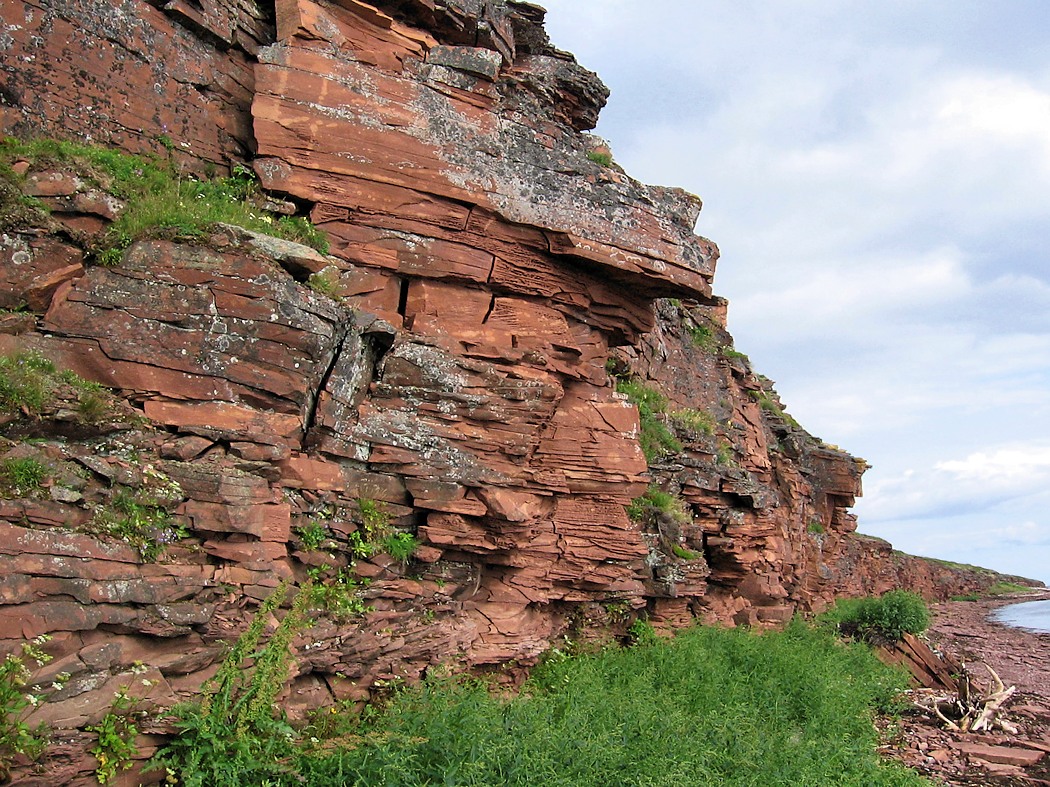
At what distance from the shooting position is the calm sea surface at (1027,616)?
3847 centimetres

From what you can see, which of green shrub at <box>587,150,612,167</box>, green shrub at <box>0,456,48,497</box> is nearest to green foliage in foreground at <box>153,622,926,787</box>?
green shrub at <box>0,456,48,497</box>

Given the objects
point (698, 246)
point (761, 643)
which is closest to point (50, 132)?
point (698, 246)

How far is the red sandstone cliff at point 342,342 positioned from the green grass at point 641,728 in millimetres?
825

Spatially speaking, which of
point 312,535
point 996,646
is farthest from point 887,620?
point 312,535

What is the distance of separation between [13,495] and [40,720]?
1663mm

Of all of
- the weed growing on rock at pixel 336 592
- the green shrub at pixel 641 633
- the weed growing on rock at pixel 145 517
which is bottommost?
the green shrub at pixel 641 633

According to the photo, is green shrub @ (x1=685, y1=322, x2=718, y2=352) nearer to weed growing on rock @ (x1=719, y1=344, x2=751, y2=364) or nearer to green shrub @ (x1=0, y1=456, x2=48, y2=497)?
weed growing on rock @ (x1=719, y1=344, x2=751, y2=364)

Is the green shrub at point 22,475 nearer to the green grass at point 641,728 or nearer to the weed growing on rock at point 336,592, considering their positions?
the weed growing on rock at point 336,592

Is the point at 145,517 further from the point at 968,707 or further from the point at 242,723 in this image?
the point at 968,707

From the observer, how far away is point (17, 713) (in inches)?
203

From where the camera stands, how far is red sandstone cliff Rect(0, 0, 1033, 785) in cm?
648

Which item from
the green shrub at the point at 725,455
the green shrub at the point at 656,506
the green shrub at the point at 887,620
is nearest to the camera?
the green shrub at the point at 656,506

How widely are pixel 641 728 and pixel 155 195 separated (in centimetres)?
796

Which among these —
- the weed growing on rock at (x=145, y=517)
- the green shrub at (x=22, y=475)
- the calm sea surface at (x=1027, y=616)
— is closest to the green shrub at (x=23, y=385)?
the green shrub at (x=22, y=475)
